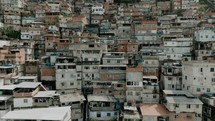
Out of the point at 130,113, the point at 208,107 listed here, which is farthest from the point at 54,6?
the point at 208,107

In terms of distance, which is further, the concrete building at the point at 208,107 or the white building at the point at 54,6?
the white building at the point at 54,6

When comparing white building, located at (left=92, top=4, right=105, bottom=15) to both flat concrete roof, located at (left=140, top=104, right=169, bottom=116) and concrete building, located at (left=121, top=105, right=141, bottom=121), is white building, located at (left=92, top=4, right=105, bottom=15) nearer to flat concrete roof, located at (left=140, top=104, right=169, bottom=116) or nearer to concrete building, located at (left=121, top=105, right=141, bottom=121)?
flat concrete roof, located at (left=140, top=104, right=169, bottom=116)

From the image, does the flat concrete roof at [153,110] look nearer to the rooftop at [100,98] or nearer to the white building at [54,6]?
the rooftop at [100,98]

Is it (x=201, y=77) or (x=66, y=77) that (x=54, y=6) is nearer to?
(x=66, y=77)

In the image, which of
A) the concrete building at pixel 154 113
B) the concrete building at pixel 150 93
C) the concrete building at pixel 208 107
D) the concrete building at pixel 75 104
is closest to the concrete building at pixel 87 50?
the concrete building at pixel 75 104

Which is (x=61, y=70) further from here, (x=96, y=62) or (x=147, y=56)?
(x=147, y=56)
